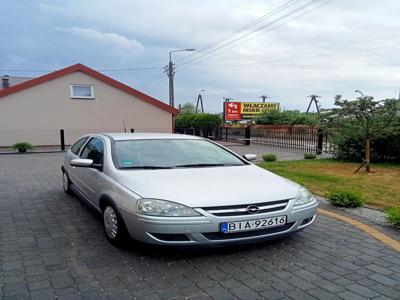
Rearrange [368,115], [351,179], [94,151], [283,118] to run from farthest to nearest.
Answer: [283,118]
[368,115]
[351,179]
[94,151]

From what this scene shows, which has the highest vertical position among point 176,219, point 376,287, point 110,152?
point 110,152

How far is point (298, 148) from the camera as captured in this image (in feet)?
59.6

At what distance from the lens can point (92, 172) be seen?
4.87 meters

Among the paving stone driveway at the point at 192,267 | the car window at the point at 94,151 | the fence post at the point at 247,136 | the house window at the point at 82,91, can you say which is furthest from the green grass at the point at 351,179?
the house window at the point at 82,91

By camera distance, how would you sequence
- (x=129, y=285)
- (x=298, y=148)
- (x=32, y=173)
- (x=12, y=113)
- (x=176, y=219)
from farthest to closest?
(x=12, y=113)
(x=298, y=148)
(x=32, y=173)
(x=176, y=219)
(x=129, y=285)

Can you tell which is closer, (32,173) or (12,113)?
(32,173)

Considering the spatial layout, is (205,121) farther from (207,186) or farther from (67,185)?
(207,186)

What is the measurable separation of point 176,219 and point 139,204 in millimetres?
417

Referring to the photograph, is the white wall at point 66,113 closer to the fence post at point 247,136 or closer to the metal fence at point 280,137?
the metal fence at point 280,137

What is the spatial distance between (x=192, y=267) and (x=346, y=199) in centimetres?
344

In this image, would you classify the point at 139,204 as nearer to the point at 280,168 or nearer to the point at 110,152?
the point at 110,152

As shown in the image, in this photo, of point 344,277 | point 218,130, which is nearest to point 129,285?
point 344,277

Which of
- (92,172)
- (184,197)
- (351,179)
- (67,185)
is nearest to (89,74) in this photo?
(67,185)

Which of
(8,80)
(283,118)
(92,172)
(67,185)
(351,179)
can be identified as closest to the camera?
(92,172)
